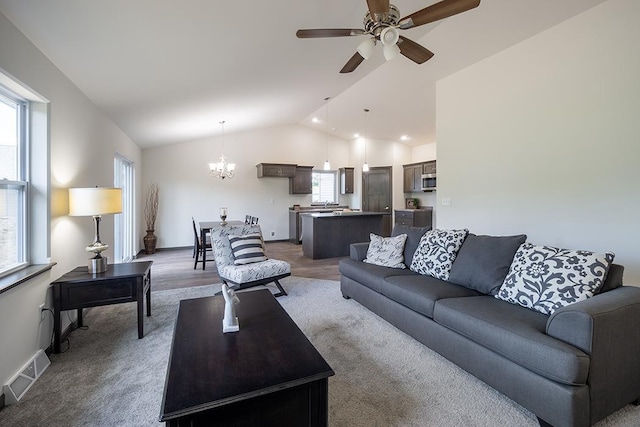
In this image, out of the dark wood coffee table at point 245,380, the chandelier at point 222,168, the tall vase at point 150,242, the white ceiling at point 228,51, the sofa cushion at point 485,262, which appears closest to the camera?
the dark wood coffee table at point 245,380

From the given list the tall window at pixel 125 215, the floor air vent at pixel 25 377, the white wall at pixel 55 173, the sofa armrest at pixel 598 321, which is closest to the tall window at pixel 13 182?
the white wall at pixel 55 173

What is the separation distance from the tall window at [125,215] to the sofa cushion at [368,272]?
3891mm

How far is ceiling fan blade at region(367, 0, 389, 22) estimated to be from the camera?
2006 millimetres

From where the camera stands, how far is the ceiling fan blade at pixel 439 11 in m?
2.04

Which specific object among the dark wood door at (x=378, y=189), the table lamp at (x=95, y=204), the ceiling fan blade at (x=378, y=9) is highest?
the ceiling fan blade at (x=378, y=9)

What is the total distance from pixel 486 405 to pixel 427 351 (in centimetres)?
66

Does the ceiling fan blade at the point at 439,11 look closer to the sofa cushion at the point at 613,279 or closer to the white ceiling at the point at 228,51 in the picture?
the white ceiling at the point at 228,51

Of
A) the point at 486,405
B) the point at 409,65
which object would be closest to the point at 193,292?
the point at 486,405

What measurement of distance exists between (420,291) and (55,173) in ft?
10.7

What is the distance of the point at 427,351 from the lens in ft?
8.18

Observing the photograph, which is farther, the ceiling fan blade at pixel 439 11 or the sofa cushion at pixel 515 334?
the ceiling fan blade at pixel 439 11

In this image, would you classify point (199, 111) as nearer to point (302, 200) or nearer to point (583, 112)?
point (302, 200)

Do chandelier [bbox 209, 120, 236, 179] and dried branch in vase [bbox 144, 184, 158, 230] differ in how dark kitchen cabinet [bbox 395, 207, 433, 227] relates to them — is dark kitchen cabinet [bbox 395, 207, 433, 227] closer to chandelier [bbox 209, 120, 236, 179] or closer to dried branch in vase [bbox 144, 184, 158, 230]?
chandelier [bbox 209, 120, 236, 179]

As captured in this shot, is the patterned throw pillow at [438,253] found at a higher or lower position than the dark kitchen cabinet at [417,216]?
lower
